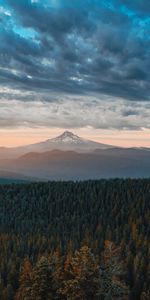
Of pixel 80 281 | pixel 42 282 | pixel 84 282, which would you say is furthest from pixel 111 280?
→ pixel 42 282

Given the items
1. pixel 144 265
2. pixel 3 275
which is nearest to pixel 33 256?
pixel 3 275

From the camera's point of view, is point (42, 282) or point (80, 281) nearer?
point (80, 281)

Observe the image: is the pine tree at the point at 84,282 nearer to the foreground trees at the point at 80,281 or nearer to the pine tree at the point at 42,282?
the foreground trees at the point at 80,281

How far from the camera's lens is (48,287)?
7056 centimetres

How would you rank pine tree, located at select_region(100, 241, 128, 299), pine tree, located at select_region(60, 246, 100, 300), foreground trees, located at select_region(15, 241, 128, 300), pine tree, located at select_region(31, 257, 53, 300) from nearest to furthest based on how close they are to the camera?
pine tree, located at select_region(100, 241, 128, 299) < foreground trees, located at select_region(15, 241, 128, 300) < pine tree, located at select_region(60, 246, 100, 300) < pine tree, located at select_region(31, 257, 53, 300)

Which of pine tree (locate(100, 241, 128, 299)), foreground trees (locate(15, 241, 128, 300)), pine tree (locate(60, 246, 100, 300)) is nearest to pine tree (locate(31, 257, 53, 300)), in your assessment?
foreground trees (locate(15, 241, 128, 300))

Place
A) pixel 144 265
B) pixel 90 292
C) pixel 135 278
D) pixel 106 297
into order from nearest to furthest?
1. pixel 106 297
2. pixel 90 292
3. pixel 135 278
4. pixel 144 265

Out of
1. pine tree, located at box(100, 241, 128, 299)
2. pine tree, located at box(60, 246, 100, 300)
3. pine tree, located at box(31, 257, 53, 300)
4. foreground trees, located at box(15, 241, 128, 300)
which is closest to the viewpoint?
pine tree, located at box(100, 241, 128, 299)

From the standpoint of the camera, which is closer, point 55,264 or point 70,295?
point 70,295

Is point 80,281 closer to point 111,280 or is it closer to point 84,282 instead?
point 84,282

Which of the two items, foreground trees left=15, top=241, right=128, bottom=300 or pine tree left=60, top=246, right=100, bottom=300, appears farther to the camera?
pine tree left=60, top=246, right=100, bottom=300

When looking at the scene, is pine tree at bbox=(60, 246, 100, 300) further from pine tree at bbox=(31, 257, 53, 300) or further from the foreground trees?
pine tree at bbox=(31, 257, 53, 300)

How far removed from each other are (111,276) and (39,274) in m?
13.8

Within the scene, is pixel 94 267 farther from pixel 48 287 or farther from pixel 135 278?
pixel 135 278
